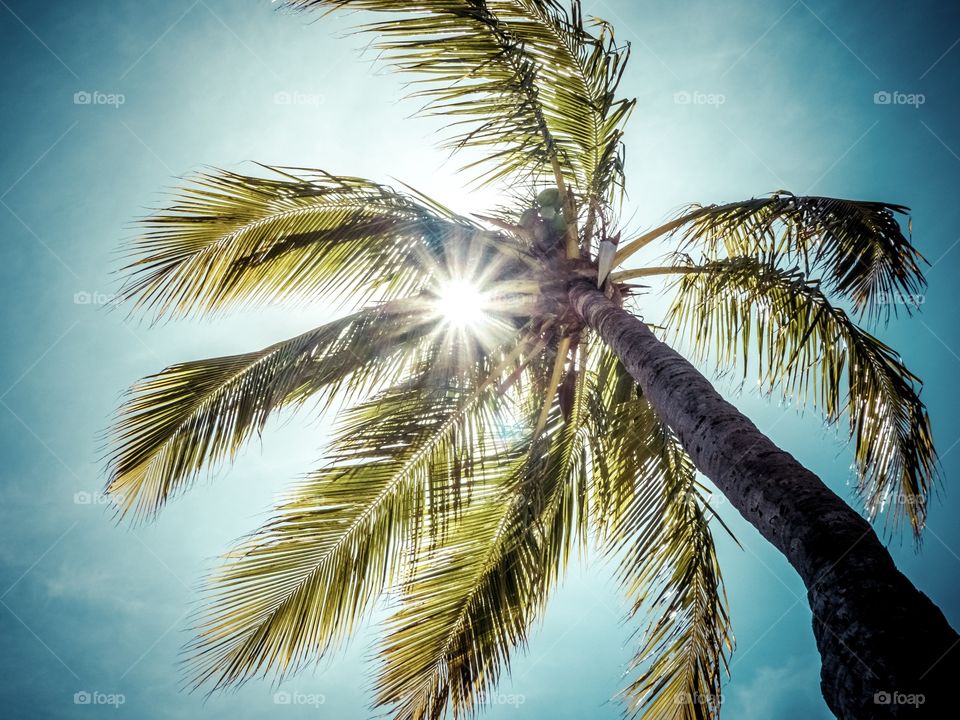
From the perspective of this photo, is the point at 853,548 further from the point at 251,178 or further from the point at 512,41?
the point at 251,178

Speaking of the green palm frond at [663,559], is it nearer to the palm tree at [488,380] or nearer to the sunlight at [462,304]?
the palm tree at [488,380]

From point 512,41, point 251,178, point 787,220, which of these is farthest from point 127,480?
point 787,220

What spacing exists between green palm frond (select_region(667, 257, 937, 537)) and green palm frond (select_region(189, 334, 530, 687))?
1.94 m

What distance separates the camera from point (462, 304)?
4969 mm

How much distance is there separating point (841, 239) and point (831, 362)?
1.02 meters

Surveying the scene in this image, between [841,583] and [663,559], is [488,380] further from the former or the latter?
[841,583]

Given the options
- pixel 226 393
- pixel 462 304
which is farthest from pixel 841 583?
pixel 226 393

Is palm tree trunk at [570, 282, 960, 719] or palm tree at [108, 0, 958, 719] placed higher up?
palm tree at [108, 0, 958, 719]

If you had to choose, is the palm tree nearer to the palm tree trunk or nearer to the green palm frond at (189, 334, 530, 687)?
the green palm frond at (189, 334, 530, 687)

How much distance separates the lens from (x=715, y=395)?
9.48ft

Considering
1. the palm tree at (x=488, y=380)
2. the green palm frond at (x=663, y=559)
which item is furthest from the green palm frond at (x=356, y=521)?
the green palm frond at (x=663, y=559)

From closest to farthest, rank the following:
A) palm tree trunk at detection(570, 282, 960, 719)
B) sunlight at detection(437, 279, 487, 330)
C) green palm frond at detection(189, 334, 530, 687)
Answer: palm tree trunk at detection(570, 282, 960, 719) < green palm frond at detection(189, 334, 530, 687) < sunlight at detection(437, 279, 487, 330)

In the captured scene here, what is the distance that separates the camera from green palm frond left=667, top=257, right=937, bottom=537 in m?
4.15

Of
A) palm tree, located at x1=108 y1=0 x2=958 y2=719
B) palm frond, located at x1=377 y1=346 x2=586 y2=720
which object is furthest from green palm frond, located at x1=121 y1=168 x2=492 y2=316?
palm frond, located at x1=377 y1=346 x2=586 y2=720
